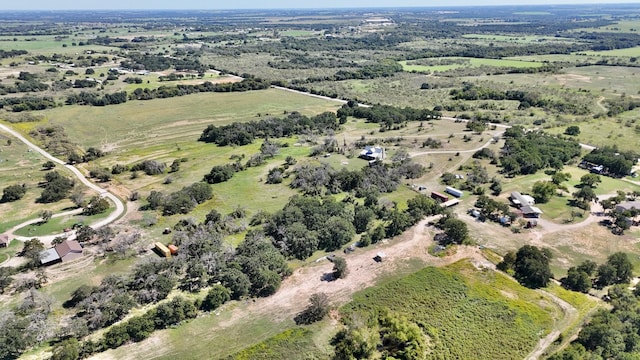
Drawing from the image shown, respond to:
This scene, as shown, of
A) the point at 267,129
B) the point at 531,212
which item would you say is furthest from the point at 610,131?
the point at 267,129

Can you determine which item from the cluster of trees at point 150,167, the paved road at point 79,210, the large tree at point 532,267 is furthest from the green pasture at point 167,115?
the large tree at point 532,267

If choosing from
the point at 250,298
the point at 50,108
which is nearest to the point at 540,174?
the point at 250,298

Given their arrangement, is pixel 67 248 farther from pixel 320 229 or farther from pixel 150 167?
pixel 320 229

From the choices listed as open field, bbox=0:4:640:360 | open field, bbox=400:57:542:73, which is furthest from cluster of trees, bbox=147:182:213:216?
open field, bbox=400:57:542:73

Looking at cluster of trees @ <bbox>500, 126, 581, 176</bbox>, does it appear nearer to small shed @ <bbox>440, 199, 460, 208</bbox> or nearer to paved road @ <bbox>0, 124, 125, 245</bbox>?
small shed @ <bbox>440, 199, 460, 208</bbox>

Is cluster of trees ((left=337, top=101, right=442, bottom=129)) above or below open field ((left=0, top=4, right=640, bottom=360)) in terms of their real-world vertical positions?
above

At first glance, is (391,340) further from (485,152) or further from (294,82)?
(294,82)

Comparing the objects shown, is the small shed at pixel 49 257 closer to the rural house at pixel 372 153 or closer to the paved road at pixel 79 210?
the paved road at pixel 79 210
